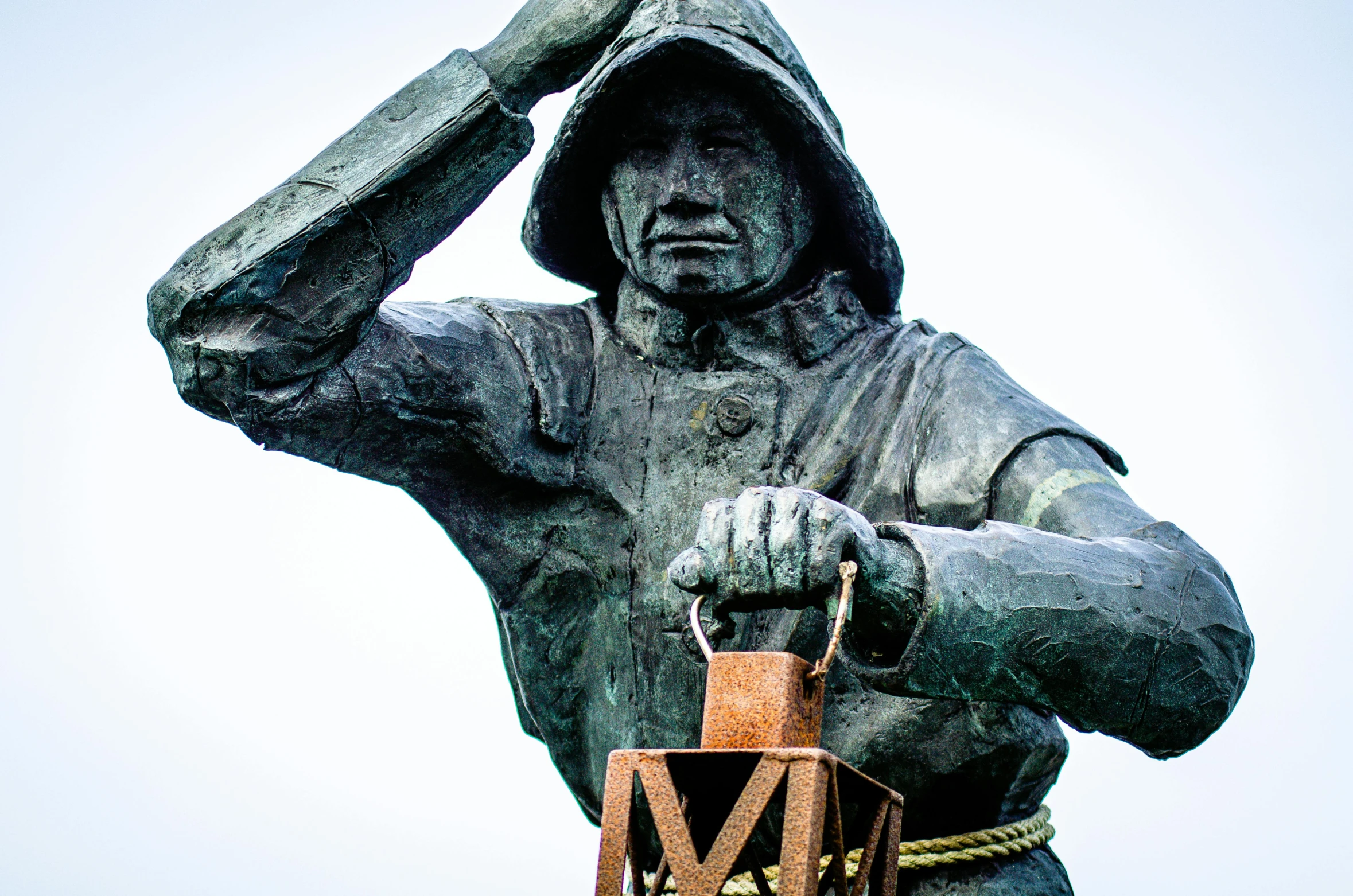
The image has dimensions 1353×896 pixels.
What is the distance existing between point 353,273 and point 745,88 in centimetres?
106

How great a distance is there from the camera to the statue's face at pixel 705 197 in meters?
4.12

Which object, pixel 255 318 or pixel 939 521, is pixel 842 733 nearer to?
pixel 939 521

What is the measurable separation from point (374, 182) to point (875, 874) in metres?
1.85

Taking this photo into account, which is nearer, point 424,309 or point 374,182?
point 374,182

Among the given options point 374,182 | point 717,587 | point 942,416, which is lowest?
point 717,587

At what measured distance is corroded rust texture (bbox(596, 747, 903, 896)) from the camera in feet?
8.86

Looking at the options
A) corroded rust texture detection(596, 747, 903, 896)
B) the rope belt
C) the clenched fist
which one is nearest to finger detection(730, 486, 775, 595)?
the clenched fist

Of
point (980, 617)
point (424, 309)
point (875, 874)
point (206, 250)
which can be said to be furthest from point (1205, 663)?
point (206, 250)

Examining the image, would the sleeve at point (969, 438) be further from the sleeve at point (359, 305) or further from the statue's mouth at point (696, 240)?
the sleeve at point (359, 305)

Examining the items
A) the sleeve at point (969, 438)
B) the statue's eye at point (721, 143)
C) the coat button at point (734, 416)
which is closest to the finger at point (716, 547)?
the sleeve at point (969, 438)

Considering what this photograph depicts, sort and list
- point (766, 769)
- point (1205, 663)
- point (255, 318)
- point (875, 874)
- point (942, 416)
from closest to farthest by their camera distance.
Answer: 1. point (766, 769)
2. point (875, 874)
3. point (1205, 663)
4. point (255, 318)
5. point (942, 416)

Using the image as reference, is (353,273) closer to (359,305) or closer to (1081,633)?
(359,305)

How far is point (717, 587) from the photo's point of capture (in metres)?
3.05

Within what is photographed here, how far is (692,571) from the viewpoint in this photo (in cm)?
307
